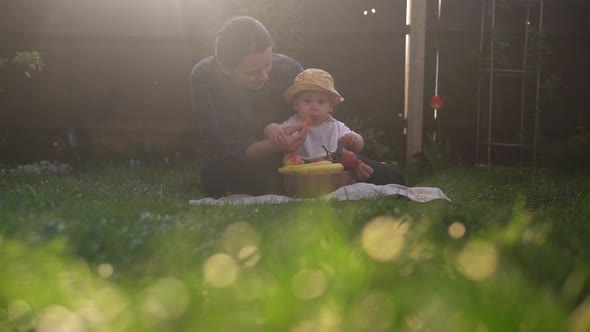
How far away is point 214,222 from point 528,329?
1493 millimetres

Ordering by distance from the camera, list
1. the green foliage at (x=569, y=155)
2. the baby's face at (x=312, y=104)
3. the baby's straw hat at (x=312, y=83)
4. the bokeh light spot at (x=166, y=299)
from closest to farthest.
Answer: the bokeh light spot at (x=166, y=299) → the baby's straw hat at (x=312, y=83) → the baby's face at (x=312, y=104) → the green foliage at (x=569, y=155)

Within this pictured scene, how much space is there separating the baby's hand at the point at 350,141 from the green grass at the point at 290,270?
1639 millimetres

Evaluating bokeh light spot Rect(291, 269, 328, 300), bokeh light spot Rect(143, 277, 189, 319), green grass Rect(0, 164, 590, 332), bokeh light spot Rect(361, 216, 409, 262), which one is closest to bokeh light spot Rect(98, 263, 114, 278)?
green grass Rect(0, 164, 590, 332)

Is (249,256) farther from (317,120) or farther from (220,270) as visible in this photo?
(317,120)

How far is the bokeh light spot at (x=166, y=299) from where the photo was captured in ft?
4.88

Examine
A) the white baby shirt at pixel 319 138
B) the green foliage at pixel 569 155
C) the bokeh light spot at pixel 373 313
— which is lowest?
the green foliage at pixel 569 155

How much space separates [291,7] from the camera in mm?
6445

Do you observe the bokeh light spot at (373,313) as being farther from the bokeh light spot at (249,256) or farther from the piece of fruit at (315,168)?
the piece of fruit at (315,168)

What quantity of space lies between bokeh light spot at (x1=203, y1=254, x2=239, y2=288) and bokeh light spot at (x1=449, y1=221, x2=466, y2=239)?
910 mm

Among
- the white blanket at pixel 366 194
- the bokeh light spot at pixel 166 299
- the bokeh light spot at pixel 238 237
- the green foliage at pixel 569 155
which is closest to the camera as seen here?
the bokeh light spot at pixel 166 299

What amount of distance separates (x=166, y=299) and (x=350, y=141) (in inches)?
120

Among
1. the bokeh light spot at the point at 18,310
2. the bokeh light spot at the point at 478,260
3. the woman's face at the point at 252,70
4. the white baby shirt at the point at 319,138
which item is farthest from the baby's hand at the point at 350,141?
the bokeh light spot at the point at 18,310

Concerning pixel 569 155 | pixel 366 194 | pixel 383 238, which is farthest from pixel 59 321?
pixel 569 155

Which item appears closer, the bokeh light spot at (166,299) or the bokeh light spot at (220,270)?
the bokeh light spot at (166,299)
